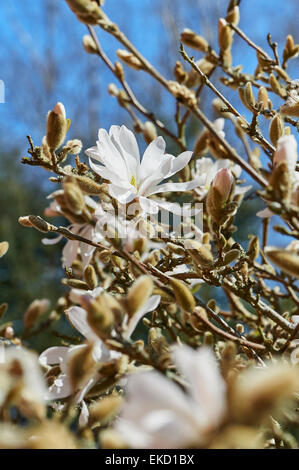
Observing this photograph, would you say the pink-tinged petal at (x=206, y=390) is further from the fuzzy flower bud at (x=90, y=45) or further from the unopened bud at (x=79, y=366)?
the fuzzy flower bud at (x=90, y=45)

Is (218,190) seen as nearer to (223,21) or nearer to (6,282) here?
(223,21)

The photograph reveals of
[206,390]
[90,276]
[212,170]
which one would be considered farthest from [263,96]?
[206,390]

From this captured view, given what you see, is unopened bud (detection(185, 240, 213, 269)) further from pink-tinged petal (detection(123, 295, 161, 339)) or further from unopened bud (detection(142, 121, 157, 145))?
unopened bud (detection(142, 121, 157, 145))

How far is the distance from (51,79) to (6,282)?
1.73 meters

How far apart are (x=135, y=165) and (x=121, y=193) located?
5 centimetres

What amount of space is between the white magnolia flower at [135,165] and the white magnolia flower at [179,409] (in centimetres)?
20

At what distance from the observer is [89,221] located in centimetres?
29

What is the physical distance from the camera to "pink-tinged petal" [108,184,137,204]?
329mm

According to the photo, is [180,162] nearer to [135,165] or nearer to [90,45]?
[135,165]

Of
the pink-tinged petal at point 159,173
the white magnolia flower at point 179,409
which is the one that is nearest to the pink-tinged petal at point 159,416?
the white magnolia flower at point 179,409

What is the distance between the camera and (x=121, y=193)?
0.34 m

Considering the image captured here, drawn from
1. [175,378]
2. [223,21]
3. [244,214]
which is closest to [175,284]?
[175,378]

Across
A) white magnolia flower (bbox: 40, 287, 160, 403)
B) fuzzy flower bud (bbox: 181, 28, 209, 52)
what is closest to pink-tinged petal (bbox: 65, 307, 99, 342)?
white magnolia flower (bbox: 40, 287, 160, 403)

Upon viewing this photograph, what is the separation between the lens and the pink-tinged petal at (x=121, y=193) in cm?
33
